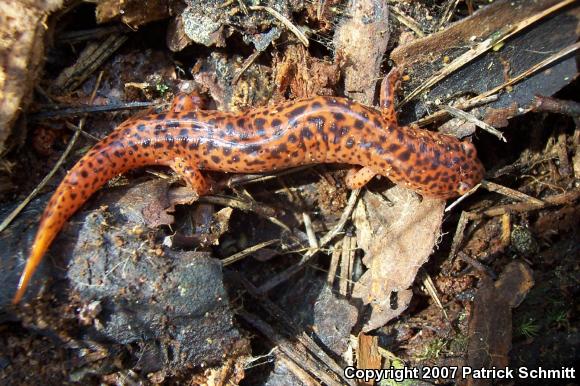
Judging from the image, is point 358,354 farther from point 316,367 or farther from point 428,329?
point 428,329

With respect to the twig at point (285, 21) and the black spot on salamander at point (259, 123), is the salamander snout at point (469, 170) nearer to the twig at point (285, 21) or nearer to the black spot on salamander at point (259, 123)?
the twig at point (285, 21)

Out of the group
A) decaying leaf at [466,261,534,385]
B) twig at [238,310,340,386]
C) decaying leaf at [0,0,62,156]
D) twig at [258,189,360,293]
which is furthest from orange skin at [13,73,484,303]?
twig at [238,310,340,386]

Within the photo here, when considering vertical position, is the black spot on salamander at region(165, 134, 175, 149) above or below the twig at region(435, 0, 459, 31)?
below

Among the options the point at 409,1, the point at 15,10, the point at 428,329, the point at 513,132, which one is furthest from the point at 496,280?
the point at 15,10

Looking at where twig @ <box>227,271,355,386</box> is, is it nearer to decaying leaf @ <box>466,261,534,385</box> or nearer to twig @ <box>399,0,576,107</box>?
decaying leaf @ <box>466,261,534,385</box>

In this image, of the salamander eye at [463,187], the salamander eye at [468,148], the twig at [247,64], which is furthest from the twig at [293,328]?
the salamander eye at [468,148]
